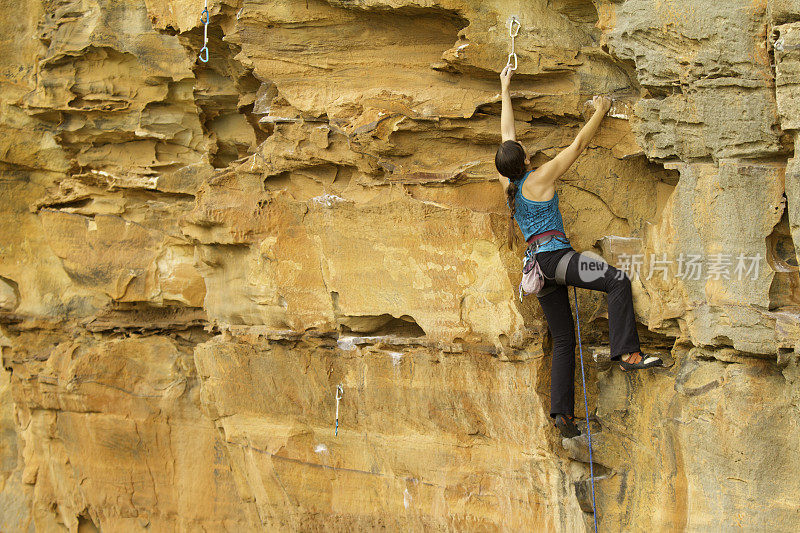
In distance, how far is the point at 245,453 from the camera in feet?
22.0

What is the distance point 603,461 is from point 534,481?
513mm

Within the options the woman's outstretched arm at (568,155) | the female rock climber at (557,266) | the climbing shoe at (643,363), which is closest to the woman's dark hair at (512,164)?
the female rock climber at (557,266)

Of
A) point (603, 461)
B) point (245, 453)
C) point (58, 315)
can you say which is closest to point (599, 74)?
point (603, 461)

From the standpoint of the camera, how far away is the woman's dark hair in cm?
482

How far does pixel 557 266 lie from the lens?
4.82 m

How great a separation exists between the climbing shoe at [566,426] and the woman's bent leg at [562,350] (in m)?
0.05

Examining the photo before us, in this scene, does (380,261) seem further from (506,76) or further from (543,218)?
(506,76)

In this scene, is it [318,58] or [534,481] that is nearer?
[534,481]

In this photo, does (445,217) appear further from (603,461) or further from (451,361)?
(603,461)

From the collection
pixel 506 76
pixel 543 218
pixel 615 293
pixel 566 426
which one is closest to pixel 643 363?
pixel 615 293

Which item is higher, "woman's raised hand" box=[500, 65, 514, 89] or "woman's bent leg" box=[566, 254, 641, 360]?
"woman's raised hand" box=[500, 65, 514, 89]

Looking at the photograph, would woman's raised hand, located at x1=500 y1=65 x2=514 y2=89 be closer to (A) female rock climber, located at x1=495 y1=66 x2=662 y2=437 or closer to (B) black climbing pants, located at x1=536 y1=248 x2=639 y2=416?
(A) female rock climber, located at x1=495 y1=66 x2=662 y2=437

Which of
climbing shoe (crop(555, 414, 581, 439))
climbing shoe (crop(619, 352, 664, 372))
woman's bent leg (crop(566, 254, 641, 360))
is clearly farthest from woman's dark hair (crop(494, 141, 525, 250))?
climbing shoe (crop(555, 414, 581, 439))

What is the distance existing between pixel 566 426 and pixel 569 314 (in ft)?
2.38
